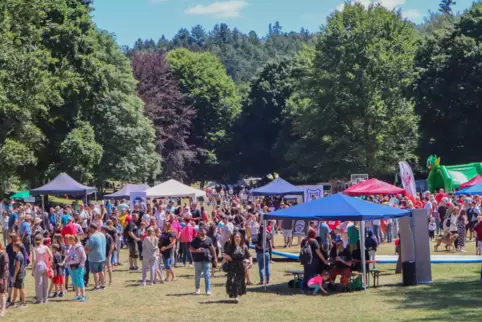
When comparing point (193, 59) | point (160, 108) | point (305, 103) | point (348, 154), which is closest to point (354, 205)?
point (348, 154)

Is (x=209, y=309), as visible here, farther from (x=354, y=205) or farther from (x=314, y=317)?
(x=354, y=205)

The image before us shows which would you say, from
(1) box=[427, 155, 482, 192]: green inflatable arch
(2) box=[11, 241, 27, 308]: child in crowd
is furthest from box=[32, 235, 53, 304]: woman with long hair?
(1) box=[427, 155, 482, 192]: green inflatable arch

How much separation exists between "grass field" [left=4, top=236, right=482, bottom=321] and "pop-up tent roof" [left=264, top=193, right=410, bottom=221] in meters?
1.82

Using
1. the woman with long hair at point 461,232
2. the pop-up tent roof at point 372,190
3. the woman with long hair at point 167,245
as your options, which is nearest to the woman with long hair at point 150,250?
the woman with long hair at point 167,245

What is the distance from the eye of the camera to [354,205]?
18922mm

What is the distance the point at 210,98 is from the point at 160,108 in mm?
12980

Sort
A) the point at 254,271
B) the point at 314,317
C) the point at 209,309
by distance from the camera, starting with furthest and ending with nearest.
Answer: the point at 254,271 → the point at 209,309 → the point at 314,317

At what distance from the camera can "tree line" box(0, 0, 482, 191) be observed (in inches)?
1687

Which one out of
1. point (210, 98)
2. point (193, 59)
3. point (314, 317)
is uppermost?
point (193, 59)

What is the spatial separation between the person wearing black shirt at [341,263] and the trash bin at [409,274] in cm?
141

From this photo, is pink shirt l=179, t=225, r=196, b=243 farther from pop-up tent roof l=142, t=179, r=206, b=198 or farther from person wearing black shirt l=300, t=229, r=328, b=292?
pop-up tent roof l=142, t=179, r=206, b=198

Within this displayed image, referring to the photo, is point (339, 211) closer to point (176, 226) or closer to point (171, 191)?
point (176, 226)

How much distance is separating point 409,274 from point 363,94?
126ft

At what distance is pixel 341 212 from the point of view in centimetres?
1866
